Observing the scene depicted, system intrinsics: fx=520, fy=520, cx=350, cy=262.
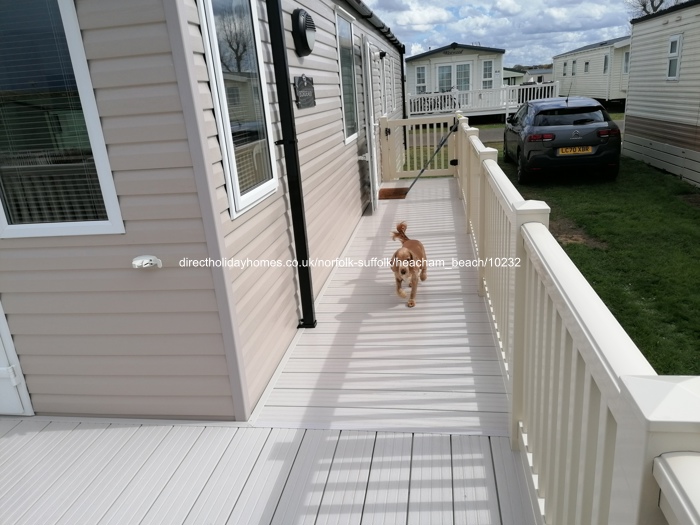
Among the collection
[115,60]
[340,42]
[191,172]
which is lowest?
[191,172]

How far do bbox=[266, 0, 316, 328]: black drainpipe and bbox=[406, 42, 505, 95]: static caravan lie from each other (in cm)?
2258

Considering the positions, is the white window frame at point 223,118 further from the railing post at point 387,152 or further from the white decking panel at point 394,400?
the railing post at point 387,152

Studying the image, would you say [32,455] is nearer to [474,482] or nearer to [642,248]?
[474,482]

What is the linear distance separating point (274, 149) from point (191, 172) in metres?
1.03

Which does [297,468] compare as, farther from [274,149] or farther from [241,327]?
[274,149]

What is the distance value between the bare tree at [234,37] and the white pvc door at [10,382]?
5.62ft

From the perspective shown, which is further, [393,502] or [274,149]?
[274,149]

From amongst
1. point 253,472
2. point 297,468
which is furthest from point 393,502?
point 253,472

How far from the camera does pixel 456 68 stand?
24.5m

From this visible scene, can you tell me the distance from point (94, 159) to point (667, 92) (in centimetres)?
1043

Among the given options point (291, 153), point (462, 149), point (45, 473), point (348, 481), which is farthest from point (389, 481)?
point (462, 149)

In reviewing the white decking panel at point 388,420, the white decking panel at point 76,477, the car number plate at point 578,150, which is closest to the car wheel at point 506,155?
the car number plate at point 578,150

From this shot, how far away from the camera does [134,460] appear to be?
7.95 ft

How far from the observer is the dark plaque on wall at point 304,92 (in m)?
3.82
